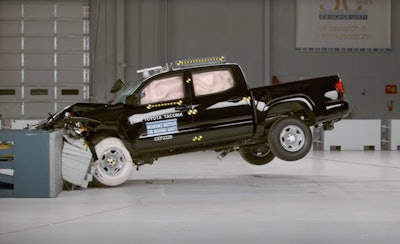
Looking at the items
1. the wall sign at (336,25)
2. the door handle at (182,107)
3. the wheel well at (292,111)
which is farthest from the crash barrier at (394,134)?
the door handle at (182,107)

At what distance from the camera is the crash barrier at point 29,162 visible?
10.0 metres

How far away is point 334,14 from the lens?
2527 cm

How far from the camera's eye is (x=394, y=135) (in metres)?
22.5

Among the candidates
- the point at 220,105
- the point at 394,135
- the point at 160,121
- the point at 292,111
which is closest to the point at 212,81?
the point at 220,105

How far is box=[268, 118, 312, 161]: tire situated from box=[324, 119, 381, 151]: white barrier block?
33.7ft

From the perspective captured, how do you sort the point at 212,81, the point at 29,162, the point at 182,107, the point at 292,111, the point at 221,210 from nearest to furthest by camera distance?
the point at 221,210
the point at 29,162
the point at 182,107
the point at 212,81
the point at 292,111

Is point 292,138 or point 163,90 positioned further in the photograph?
point 292,138

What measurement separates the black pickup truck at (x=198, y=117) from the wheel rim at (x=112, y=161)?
0.02m

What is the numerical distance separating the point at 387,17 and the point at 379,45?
1052 millimetres

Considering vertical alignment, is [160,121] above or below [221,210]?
above

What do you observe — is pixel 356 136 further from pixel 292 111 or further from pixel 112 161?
pixel 112 161

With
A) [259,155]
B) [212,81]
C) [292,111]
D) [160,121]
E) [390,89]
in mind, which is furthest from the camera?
[390,89]

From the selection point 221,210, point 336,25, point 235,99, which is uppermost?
point 336,25

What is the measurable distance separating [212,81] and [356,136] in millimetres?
11292
